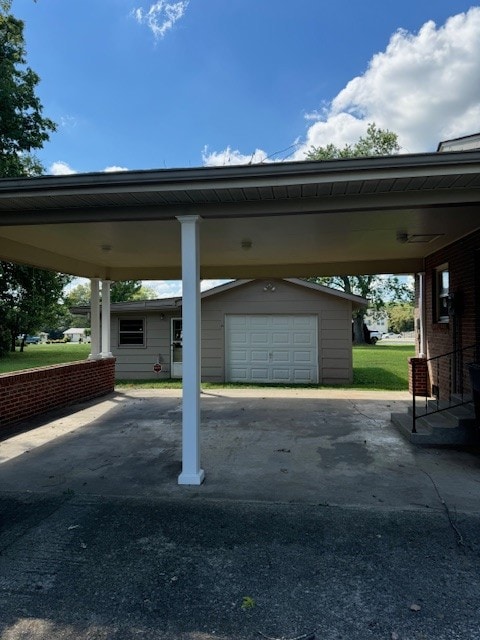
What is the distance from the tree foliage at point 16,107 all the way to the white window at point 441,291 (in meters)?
14.5

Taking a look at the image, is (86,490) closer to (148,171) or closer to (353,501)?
(353,501)

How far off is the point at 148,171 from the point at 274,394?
24.5ft

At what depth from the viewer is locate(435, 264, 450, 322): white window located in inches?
316

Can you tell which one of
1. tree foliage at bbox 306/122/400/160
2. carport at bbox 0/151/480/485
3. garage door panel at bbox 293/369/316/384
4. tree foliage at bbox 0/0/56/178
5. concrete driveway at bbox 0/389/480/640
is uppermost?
tree foliage at bbox 306/122/400/160

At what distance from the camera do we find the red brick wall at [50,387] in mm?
6957

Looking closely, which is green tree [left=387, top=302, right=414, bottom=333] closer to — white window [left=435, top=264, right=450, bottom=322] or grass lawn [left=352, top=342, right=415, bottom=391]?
grass lawn [left=352, top=342, right=415, bottom=391]

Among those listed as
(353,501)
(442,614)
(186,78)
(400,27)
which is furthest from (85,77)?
(442,614)

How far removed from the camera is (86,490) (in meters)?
4.18

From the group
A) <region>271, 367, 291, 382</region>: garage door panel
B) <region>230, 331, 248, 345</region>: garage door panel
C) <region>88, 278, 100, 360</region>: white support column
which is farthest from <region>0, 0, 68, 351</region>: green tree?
<region>271, 367, 291, 382</region>: garage door panel

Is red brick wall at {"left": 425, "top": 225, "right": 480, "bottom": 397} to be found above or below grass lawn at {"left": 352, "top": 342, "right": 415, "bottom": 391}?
above

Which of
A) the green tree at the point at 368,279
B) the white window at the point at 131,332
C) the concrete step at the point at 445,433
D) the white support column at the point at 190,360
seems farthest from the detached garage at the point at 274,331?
the green tree at the point at 368,279

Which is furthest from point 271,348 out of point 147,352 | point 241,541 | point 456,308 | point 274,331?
point 241,541

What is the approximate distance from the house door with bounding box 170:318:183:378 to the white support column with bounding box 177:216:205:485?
31.5 feet

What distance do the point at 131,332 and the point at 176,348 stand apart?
163 centimetres
